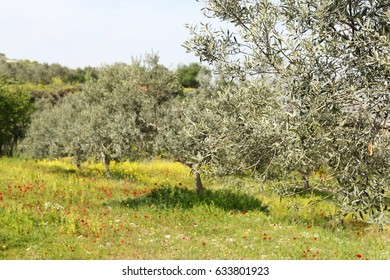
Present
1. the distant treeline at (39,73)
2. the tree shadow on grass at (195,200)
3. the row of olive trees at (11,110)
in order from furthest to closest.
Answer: the distant treeline at (39,73)
the row of olive trees at (11,110)
the tree shadow on grass at (195,200)

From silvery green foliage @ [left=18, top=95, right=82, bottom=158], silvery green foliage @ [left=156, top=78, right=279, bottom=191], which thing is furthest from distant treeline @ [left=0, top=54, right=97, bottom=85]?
silvery green foliage @ [left=156, top=78, right=279, bottom=191]

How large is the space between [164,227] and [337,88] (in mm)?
9943

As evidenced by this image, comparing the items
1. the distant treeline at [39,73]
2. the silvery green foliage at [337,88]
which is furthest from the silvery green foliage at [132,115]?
the distant treeline at [39,73]

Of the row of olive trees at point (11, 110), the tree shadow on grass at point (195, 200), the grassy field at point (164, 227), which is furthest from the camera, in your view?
the row of olive trees at point (11, 110)

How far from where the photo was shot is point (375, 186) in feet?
18.0

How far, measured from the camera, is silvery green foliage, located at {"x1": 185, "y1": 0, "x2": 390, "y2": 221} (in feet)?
17.0

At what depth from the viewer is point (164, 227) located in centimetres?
1395

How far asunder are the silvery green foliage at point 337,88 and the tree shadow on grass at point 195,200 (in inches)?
429

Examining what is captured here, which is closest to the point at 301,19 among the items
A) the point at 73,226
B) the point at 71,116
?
the point at 73,226

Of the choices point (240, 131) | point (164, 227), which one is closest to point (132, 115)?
point (164, 227)

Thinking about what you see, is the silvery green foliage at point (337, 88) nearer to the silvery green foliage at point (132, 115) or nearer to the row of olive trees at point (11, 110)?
the silvery green foliage at point (132, 115)

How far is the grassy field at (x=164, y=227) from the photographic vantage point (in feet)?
36.3

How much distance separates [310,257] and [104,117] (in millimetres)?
13945
